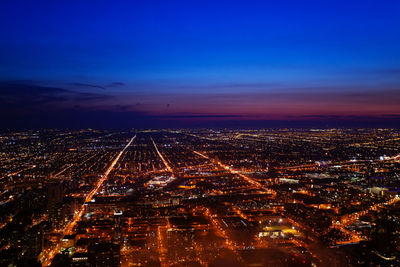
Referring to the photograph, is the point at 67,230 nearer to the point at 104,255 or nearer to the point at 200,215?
the point at 104,255

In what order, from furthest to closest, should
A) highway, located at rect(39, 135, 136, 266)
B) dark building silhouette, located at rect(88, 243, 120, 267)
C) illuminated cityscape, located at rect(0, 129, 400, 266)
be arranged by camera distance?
1. highway, located at rect(39, 135, 136, 266)
2. illuminated cityscape, located at rect(0, 129, 400, 266)
3. dark building silhouette, located at rect(88, 243, 120, 267)

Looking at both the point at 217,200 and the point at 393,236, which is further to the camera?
the point at 217,200

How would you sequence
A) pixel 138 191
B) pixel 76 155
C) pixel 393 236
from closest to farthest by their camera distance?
1. pixel 393 236
2. pixel 138 191
3. pixel 76 155

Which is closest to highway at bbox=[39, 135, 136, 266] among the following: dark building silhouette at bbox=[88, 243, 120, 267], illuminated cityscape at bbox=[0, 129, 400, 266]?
illuminated cityscape at bbox=[0, 129, 400, 266]

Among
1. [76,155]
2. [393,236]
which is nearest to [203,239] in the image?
[393,236]

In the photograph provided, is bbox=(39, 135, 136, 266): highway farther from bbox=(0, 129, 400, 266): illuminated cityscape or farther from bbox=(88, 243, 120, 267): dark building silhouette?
bbox=(88, 243, 120, 267): dark building silhouette

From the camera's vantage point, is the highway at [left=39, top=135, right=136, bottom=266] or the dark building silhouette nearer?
the dark building silhouette

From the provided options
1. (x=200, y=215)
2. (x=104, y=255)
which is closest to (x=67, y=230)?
(x=104, y=255)

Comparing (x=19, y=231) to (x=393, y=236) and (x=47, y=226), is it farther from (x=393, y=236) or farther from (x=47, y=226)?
(x=393, y=236)
